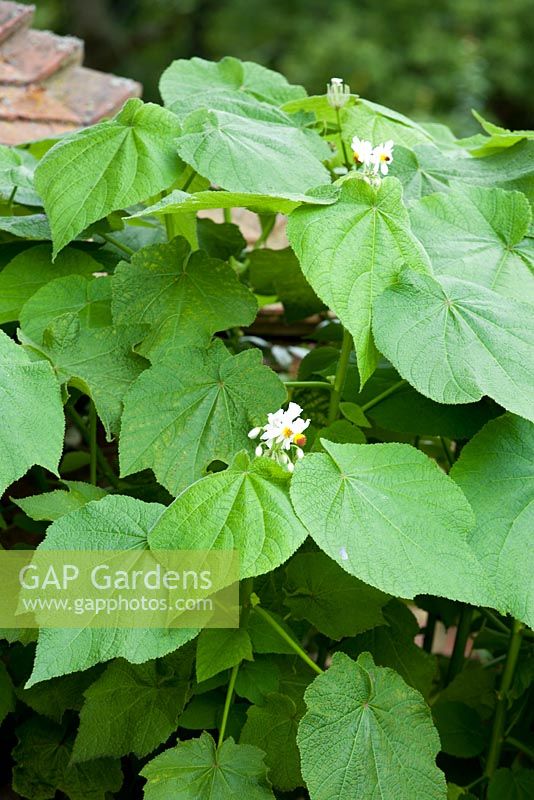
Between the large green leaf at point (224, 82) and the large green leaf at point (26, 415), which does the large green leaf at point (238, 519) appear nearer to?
the large green leaf at point (26, 415)

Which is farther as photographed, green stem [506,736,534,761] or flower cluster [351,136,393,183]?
green stem [506,736,534,761]

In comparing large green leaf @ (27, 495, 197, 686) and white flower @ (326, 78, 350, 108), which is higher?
white flower @ (326, 78, 350, 108)

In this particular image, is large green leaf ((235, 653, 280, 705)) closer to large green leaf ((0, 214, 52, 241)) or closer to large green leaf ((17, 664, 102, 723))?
large green leaf ((17, 664, 102, 723))

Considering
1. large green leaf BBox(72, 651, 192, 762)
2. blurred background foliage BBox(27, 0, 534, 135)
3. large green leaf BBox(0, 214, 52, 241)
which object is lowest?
blurred background foliage BBox(27, 0, 534, 135)

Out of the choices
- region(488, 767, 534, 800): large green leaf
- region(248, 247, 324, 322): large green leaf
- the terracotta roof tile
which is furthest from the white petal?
the terracotta roof tile

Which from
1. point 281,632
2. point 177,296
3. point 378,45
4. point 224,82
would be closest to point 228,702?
point 281,632
